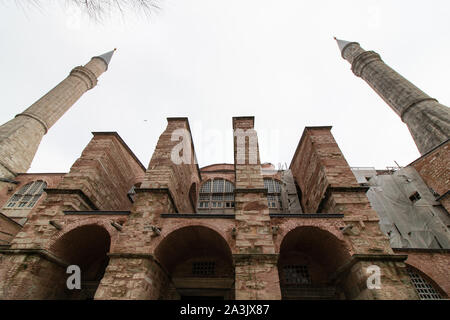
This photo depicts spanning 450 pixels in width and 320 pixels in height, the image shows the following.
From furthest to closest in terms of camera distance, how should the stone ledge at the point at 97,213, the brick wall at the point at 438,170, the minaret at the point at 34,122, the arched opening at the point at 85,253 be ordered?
the minaret at the point at 34,122 → the brick wall at the point at 438,170 → the stone ledge at the point at 97,213 → the arched opening at the point at 85,253

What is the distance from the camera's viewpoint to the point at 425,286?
8.15 m

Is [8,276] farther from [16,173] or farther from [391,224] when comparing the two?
[391,224]

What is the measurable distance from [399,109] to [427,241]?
40.0 feet

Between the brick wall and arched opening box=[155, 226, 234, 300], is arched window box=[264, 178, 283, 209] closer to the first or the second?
arched opening box=[155, 226, 234, 300]

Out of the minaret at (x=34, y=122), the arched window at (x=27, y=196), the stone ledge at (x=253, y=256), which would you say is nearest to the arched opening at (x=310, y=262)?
the stone ledge at (x=253, y=256)

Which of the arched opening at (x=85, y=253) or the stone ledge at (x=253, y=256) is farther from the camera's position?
the arched opening at (x=85, y=253)

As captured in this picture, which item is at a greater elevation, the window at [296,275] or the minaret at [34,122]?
the minaret at [34,122]

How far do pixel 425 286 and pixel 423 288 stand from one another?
0.49 ft

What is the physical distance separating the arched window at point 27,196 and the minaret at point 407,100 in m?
27.8

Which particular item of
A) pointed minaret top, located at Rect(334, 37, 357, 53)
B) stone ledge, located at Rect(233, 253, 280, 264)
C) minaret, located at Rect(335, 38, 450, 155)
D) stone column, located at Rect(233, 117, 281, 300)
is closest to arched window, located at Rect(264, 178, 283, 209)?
stone column, located at Rect(233, 117, 281, 300)

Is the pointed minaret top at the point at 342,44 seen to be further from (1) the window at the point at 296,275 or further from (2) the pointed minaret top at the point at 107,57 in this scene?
(2) the pointed minaret top at the point at 107,57

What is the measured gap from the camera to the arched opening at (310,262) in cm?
675

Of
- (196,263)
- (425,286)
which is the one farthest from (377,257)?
(196,263)
